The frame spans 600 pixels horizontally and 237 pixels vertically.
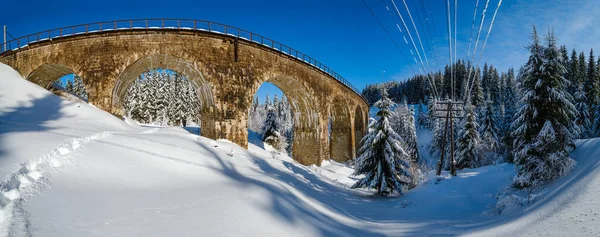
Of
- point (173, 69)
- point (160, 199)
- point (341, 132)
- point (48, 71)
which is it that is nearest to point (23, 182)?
point (160, 199)

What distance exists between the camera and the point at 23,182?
354 centimetres

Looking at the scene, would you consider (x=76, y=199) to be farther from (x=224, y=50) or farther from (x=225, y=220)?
(x=224, y=50)

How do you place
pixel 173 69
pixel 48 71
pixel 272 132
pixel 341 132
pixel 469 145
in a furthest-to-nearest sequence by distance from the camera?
1. pixel 272 132
2. pixel 341 132
3. pixel 469 145
4. pixel 173 69
5. pixel 48 71

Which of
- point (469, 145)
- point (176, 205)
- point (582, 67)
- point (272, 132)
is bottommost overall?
point (469, 145)

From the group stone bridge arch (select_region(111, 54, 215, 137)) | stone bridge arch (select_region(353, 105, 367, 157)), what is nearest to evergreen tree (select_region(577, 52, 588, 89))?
stone bridge arch (select_region(353, 105, 367, 157))

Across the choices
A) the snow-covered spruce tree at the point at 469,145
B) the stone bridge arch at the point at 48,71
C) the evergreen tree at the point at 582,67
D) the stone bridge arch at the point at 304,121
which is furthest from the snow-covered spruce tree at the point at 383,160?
the evergreen tree at the point at 582,67

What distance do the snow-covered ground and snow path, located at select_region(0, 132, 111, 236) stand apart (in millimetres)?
11

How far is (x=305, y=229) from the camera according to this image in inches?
225

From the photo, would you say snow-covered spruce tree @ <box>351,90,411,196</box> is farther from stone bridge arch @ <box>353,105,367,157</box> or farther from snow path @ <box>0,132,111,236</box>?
stone bridge arch @ <box>353,105,367,157</box>

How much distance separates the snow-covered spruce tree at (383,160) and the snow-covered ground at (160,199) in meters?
4.26

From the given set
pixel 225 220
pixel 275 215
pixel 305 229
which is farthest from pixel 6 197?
pixel 305 229

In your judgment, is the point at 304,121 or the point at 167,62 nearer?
the point at 167,62

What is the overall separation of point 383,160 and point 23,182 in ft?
44.8

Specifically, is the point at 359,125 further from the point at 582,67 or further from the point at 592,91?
the point at 582,67
